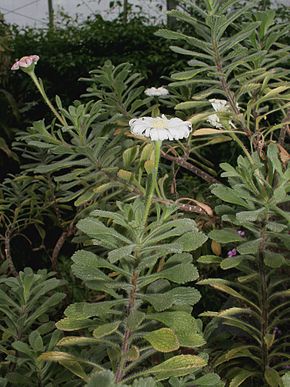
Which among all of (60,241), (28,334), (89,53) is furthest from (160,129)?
(89,53)

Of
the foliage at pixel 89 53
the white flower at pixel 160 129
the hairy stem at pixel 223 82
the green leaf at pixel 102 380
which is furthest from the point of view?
the foliage at pixel 89 53

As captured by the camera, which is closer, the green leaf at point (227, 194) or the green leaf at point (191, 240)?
the green leaf at point (191, 240)

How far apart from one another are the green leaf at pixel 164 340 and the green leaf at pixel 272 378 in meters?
0.22

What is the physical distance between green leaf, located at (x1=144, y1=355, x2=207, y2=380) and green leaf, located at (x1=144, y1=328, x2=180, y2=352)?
0.06 feet

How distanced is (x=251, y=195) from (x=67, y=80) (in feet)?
8.57

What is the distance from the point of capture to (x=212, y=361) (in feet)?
2.71

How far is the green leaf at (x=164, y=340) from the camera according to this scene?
0.53 m

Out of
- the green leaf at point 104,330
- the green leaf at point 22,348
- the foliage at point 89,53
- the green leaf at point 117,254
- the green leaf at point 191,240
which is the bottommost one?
the foliage at point 89,53

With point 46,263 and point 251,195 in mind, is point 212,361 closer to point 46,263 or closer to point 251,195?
point 251,195

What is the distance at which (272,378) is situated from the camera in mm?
729

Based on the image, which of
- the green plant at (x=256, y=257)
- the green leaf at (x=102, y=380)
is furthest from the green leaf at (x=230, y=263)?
the green leaf at (x=102, y=380)

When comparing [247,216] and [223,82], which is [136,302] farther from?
[223,82]

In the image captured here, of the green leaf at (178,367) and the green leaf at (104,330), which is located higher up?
the green leaf at (104,330)

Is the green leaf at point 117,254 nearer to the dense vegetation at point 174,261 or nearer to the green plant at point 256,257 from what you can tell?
the dense vegetation at point 174,261
